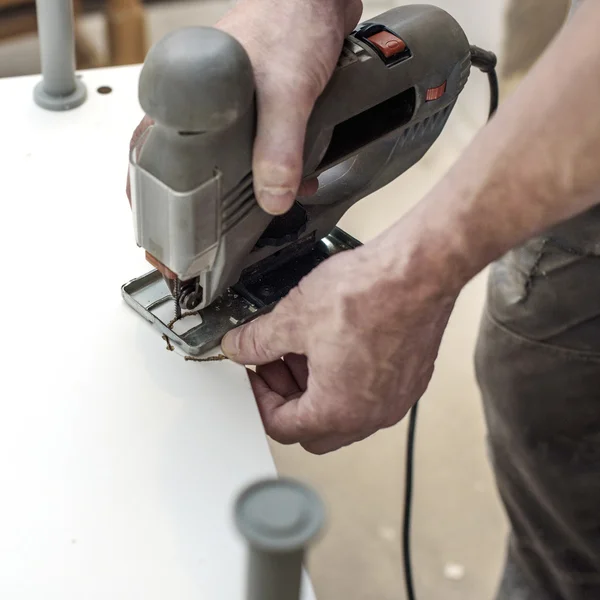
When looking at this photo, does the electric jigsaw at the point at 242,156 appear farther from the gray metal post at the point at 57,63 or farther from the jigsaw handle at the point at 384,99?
the gray metal post at the point at 57,63

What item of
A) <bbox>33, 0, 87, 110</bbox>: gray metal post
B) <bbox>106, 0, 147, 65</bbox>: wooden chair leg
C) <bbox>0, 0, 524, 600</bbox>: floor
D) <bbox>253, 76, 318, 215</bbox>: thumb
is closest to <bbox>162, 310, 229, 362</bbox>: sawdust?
<bbox>253, 76, 318, 215</bbox>: thumb

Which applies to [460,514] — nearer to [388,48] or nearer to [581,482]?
[581,482]

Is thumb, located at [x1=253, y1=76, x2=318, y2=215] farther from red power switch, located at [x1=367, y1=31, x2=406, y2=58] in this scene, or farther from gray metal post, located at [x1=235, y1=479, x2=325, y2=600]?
gray metal post, located at [x1=235, y1=479, x2=325, y2=600]

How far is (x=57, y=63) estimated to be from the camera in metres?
1.08

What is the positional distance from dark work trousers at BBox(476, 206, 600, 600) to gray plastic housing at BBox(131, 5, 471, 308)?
231 millimetres

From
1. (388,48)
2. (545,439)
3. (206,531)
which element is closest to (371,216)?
(545,439)

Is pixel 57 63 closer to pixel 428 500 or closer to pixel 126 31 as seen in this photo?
pixel 428 500

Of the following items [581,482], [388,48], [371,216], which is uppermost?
[388,48]

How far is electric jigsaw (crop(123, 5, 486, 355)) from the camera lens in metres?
0.63

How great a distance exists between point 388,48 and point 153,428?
0.40 meters

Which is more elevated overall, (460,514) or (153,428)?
(153,428)

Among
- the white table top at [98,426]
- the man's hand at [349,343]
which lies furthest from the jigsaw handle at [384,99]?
the white table top at [98,426]

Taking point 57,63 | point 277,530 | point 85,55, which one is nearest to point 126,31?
point 85,55

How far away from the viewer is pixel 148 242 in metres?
0.71
